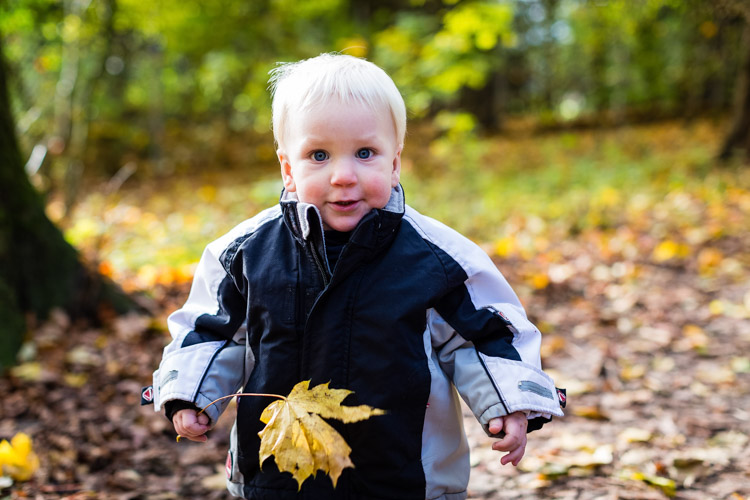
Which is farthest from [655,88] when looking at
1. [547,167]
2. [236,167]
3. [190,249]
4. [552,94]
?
[190,249]

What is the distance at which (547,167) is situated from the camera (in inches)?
428

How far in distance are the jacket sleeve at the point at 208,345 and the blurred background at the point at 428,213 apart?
0.94m

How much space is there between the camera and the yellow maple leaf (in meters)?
1.43

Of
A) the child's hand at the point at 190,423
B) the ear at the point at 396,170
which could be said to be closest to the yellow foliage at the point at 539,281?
the ear at the point at 396,170

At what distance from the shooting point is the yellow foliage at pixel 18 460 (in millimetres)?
2322

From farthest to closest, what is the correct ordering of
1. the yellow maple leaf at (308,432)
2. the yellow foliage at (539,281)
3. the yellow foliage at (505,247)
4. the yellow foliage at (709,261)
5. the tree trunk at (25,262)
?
the yellow foliage at (505,247), the yellow foliage at (709,261), the yellow foliage at (539,281), the tree trunk at (25,262), the yellow maple leaf at (308,432)

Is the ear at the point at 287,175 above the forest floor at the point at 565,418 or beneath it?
above

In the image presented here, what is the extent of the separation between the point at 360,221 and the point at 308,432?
0.54 m

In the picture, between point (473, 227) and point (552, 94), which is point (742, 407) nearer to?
point (473, 227)

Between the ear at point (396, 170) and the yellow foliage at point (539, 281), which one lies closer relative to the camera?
the ear at point (396, 170)

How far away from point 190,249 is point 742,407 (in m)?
4.92

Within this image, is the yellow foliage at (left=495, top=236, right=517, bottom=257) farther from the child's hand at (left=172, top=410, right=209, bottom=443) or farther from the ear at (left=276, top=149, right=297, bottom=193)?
the child's hand at (left=172, top=410, right=209, bottom=443)

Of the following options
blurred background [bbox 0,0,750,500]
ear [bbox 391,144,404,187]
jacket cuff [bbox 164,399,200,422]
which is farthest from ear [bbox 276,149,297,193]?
blurred background [bbox 0,0,750,500]

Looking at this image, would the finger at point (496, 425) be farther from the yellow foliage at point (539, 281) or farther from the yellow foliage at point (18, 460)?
the yellow foliage at point (539, 281)
